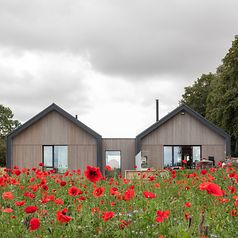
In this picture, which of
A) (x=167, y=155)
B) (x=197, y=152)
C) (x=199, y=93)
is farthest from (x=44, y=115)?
(x=199, y=93)

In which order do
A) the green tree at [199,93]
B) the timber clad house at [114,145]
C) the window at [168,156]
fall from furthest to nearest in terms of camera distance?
the green tree at [199,93] < the window at [168,156] < the timber clad house at [114,145]

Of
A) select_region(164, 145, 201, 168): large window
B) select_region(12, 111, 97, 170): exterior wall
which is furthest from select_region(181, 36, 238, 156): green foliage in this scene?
select_region(12, 111, 97, 170): exterior wall

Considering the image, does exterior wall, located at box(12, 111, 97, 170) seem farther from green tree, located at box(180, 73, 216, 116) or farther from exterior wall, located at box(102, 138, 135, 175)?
green tree, located at box(180, 73, 216, 116)

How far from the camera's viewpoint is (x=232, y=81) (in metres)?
38.0

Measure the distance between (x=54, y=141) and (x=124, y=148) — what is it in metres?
4.07

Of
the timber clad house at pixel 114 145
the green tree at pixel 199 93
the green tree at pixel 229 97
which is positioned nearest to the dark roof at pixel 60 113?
the timber clad house at pixel 114 145

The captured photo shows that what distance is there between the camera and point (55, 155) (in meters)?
28.0

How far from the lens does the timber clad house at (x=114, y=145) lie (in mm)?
27859

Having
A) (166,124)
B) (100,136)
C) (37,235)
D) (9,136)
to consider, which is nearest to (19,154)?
(9,136)

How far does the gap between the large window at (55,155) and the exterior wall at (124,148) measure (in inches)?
88.9

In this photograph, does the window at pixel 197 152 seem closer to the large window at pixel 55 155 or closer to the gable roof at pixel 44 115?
the gable roof at pixel 44 115

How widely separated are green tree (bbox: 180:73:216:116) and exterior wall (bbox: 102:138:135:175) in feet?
88.8

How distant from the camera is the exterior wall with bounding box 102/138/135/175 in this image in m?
28.4

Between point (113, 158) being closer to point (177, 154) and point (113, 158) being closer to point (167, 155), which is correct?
point (167, 155)
